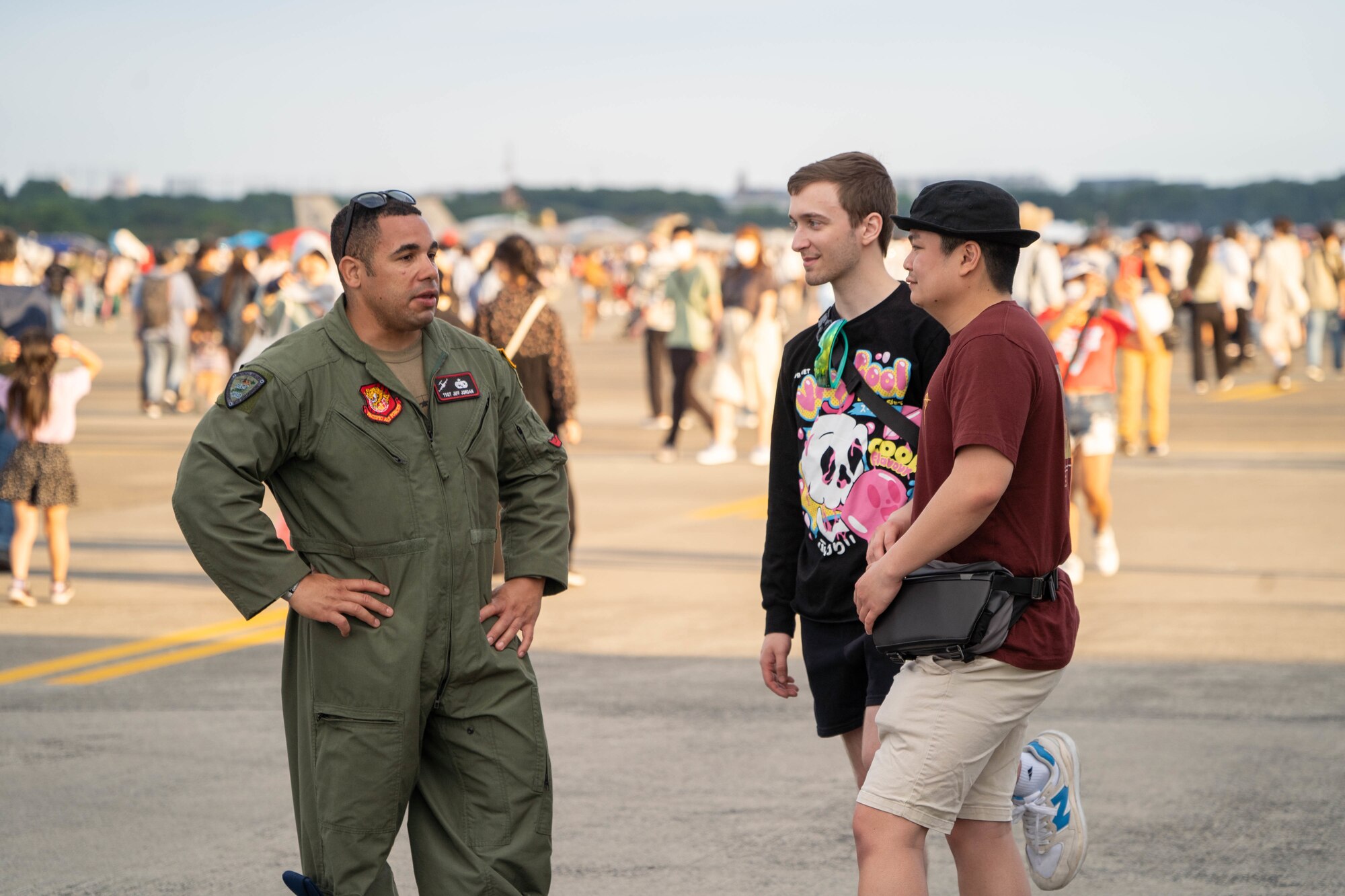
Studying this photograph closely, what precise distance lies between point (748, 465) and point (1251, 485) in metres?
4.15

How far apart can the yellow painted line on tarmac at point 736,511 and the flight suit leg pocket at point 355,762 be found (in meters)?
8.19

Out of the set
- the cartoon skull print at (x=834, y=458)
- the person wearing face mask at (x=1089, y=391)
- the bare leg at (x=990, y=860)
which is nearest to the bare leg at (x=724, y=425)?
the person wearing face mask at (x=1089, y=391)

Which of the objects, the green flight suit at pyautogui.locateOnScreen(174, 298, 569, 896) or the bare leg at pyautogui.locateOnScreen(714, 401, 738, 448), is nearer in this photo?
the green flight suit at pyautogui.locateOnScreen(174, 298, 569, 896)

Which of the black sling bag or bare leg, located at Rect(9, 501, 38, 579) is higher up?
the black sling bag

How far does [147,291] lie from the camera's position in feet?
64.6

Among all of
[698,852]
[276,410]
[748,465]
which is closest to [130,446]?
[748,465]

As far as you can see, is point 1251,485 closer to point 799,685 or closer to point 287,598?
point 799,685

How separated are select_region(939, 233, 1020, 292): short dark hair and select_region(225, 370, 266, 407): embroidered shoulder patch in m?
1.42

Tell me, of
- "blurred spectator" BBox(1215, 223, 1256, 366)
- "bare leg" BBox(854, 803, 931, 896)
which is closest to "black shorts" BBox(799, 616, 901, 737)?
"bare leg" BBox(854, 803, 931, 896)

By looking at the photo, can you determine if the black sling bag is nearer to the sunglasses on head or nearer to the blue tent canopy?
the sunglasses on head

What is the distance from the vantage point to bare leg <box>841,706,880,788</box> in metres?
3.67

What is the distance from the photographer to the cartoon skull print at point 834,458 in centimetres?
384

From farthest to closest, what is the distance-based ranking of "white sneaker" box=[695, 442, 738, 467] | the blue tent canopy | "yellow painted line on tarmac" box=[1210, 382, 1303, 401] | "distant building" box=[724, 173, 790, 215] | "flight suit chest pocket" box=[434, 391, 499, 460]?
"distant building" box=[724, 173, 790, 215], the blue tent canopy, "yellow painted line on tarmac" box=[1210, 382, 1303, 401], "white sneaker" box=[695, 442, 738, 467], "flight suit chest pocket" box=[434, 391, 499, 460]

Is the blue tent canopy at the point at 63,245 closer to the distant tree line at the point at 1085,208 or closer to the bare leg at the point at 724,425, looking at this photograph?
the distant tree line at the point at 1085,208
